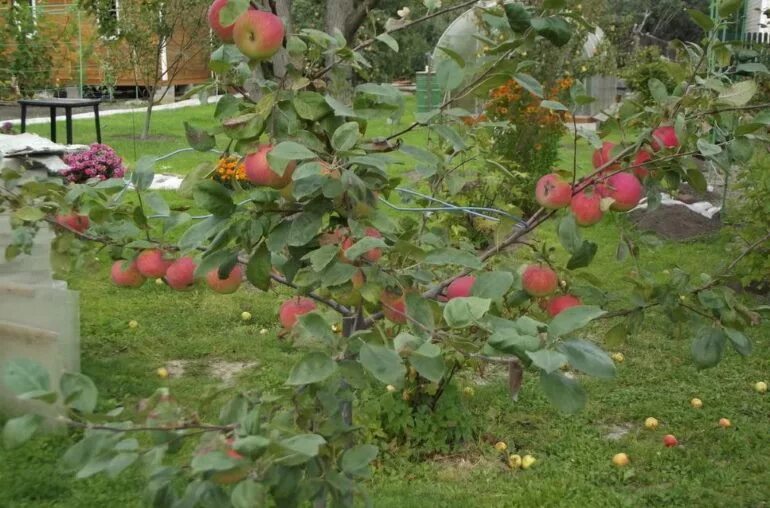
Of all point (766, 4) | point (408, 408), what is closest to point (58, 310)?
point (408, 408)

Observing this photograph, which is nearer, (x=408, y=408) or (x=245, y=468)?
(x=245, y=468)

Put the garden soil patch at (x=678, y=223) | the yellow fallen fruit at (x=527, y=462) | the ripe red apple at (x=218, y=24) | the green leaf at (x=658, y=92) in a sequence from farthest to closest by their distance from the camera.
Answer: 1. the garden soil patch at (x=678, y=223)
2. the yellow fallen fruit at (x=527, y=462)
3. the green leaf at (x=658, y=92)
4. the ripe red apple at (x=218, y=24)

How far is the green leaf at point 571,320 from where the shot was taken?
1178mm

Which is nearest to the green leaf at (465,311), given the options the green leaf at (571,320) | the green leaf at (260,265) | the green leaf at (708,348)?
the green leaf at (571,320)

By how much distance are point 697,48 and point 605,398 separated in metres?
2.57

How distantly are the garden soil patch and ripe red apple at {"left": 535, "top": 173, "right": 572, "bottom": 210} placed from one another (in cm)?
619

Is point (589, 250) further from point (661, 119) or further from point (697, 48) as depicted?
point (697, 48)

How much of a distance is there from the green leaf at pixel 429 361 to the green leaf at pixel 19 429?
49 cm

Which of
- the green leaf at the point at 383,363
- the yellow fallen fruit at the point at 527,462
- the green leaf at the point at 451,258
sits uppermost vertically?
the green leaf at the point at 451,258

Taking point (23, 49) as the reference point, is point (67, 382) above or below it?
below

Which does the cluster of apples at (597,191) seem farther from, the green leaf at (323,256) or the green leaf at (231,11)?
the green leaf at (231,11)

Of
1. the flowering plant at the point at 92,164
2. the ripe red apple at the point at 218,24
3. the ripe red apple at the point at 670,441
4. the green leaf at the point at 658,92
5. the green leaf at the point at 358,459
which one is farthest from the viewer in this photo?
the flowering plant at the point at 92,164

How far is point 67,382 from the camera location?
3.84ft

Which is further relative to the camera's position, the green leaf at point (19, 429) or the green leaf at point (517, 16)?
the green leaf at point (517, 16)
